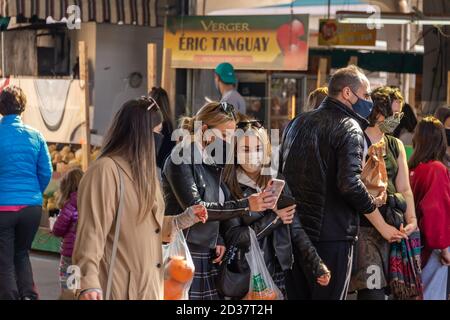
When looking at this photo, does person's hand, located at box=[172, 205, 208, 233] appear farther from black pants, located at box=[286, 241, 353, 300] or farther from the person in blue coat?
the person in blue coat

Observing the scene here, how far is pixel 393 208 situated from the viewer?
7051mm

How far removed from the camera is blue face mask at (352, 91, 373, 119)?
6668mm

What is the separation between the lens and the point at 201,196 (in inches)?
246

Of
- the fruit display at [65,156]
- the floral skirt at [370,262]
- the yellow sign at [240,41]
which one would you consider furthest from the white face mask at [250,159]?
the fruit display at [65,156]

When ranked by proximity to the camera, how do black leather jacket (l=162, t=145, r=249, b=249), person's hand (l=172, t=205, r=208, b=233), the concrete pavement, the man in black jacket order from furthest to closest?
the concrete pavement < the man in black jacket < black leather jacket (l=162, t=145, r=249, b=249) < person's hand (l=172, t=205, r=208, b=233)

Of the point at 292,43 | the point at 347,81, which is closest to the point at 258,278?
the point at 347,81

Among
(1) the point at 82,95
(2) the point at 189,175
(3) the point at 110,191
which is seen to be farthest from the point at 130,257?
(1) the point at 82,95

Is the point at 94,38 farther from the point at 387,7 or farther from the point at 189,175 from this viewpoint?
the point at 189,175

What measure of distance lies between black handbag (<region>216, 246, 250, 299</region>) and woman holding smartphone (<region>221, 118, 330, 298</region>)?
6cm

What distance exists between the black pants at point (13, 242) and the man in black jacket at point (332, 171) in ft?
7.95

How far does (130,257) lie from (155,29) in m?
6.98

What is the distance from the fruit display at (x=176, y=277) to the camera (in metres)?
5.26

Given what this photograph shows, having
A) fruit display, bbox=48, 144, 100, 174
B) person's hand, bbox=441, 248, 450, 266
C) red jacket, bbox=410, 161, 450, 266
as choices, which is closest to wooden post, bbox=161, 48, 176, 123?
fruit display, bbox=48, 144, 100, 174

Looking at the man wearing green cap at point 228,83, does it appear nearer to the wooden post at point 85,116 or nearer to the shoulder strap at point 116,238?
the wooden post at point 85,116
